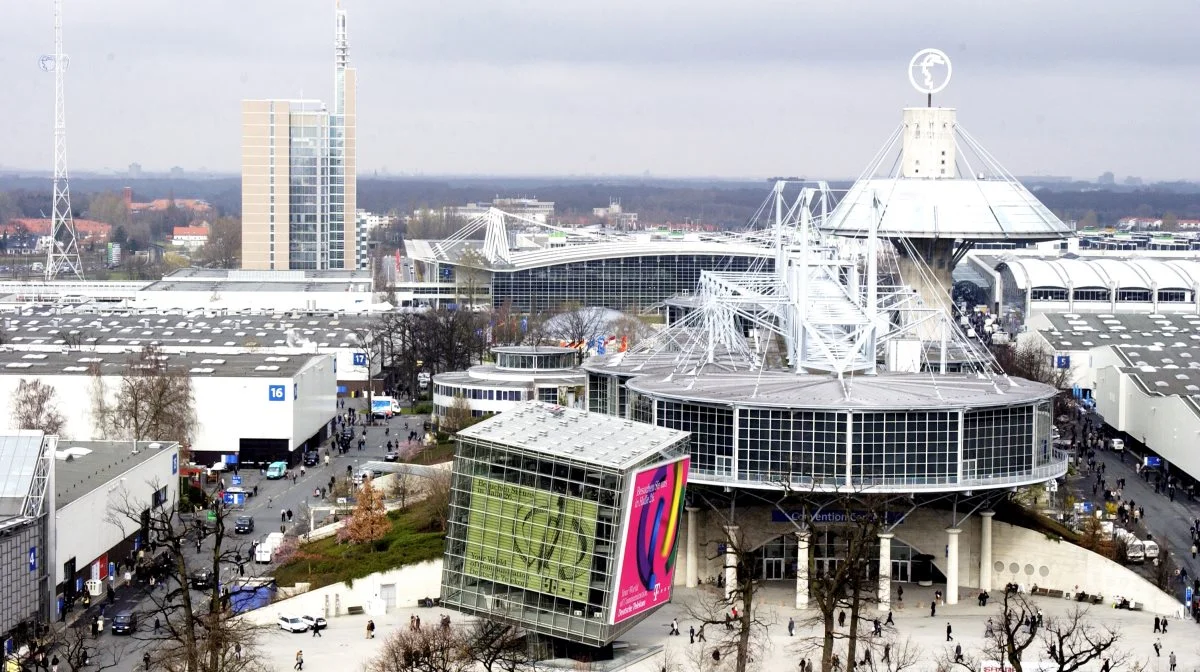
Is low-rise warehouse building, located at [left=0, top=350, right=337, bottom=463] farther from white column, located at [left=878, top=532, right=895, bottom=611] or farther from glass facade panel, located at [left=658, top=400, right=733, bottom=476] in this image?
white column, located at [left=878, top=532, right=895, bottom=611]

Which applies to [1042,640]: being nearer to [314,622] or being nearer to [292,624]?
[314,622]

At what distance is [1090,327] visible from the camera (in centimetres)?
10594

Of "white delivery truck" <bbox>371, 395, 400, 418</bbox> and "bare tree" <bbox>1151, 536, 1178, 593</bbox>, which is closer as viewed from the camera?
"bare tree" <bbox>1151, 536, 1178, 593</bbox>

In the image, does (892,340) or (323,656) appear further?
(892,340)

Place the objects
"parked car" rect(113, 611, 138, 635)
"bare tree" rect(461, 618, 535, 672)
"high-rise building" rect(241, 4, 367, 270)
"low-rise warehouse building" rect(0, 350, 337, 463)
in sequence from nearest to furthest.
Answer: "bare tree" rect(461, 618, 535, 672)
"parked car" rect(113, 611, 138, 635)
"low-rise warehouse building" rect(0, 350, 337, 463)
"high-rise building" rect(241, 4, 367, 270)

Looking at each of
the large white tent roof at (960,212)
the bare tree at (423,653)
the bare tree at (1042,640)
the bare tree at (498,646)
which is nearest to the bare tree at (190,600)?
the bare tree at (423,653)

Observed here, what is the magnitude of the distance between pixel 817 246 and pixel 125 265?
13199 centimetres

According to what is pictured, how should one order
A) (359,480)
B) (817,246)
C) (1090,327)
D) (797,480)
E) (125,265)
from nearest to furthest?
(797,480) → (359,480) → (817,246) → (1090,327) → (125,265)

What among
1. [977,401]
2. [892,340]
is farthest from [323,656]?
[892,340]

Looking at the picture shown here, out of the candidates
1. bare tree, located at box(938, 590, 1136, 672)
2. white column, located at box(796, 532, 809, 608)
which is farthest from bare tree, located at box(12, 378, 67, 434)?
bare tree, located at box(938, 590, 1136, 672)

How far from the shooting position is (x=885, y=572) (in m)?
55.6

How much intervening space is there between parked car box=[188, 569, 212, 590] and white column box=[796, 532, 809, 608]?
14.8 metres

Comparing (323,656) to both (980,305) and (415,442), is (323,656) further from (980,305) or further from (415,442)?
(980,305)

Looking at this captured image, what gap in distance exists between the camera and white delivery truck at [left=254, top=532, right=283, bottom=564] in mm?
59938
